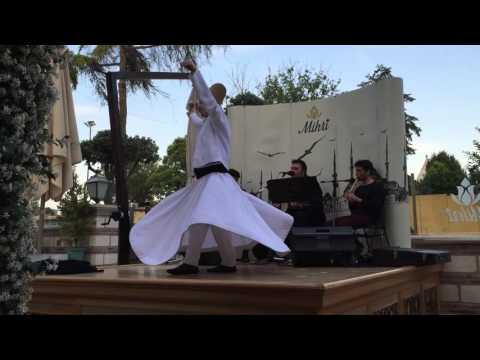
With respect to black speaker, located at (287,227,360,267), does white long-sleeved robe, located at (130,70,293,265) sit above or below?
above

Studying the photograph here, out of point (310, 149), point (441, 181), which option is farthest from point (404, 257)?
point (441, 181)

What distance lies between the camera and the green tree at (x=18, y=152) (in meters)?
1.87

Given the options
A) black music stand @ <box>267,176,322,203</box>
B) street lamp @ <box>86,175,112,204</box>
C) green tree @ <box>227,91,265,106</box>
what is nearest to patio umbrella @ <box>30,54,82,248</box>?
black music stand @ <box>267,176,322,203</box>

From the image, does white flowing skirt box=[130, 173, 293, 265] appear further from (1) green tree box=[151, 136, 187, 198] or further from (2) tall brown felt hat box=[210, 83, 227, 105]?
(1) green tree box=[151, 136, 187, 198]

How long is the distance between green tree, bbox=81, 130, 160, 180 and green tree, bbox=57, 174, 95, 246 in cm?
1430

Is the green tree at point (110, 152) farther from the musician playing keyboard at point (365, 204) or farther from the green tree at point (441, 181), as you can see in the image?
the musician playing keyboard at point (365, 204)

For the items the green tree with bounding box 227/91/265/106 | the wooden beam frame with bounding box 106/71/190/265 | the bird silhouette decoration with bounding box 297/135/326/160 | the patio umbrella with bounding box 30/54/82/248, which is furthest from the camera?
the green tree with bounding box 227/91/265/106

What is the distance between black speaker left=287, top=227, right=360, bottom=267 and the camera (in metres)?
4.76

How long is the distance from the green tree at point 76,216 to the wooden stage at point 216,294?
5.79m

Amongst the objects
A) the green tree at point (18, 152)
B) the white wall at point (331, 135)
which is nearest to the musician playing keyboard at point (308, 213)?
the white wall at point (331, 135)

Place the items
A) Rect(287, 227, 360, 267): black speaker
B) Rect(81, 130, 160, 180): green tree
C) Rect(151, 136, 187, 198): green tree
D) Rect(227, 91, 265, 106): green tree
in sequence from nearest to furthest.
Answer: Rect(287, 227, 360, 267): black speaker < Rect(227, 91, 265, 106): green tree < Rect(81, 130, 160, 180): green tree < Rect(151, 136, 187, 198): green tree

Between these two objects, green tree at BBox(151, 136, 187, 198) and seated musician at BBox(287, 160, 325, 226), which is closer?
seated musician at BBox(287, 160, 325, 226)
